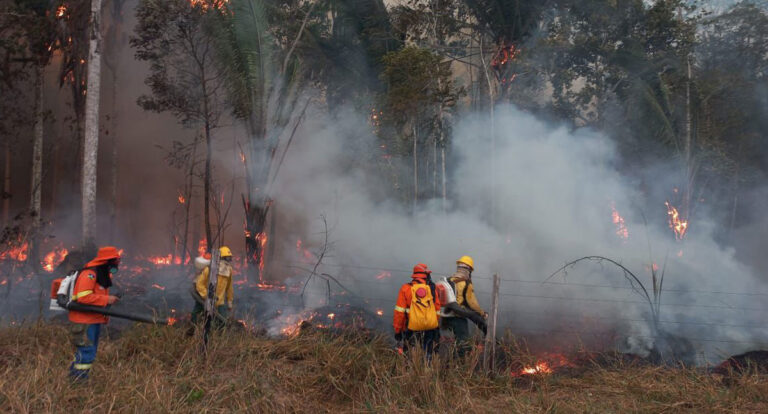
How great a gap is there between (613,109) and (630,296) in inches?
376

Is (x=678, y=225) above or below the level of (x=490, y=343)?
above

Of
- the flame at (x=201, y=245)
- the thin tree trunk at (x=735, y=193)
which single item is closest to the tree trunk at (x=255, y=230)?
the flame at (x=201, y=245)

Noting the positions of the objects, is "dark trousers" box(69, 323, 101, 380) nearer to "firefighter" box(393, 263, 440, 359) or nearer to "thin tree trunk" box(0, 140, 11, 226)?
"firefighter" box(393, 263, 440, 359)

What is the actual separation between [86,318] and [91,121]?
27.9ft

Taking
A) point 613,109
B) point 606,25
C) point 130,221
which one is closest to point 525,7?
point 606,25

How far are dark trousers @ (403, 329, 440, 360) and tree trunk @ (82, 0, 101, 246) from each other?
9.24 m

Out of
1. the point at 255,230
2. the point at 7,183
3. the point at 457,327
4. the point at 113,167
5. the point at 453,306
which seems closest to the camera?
the point at 453,306

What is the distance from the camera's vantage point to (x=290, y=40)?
1505 cm

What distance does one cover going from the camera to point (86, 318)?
17.6 feet

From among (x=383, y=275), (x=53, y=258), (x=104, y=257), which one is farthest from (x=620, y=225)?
(x=53, y=258)

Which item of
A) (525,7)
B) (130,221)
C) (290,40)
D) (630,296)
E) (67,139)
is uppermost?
(525,7)

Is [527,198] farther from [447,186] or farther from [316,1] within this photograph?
[316,1]

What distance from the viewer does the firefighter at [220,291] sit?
6.95 m

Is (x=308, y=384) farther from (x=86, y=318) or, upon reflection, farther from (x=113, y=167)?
(x=113, y=167)
